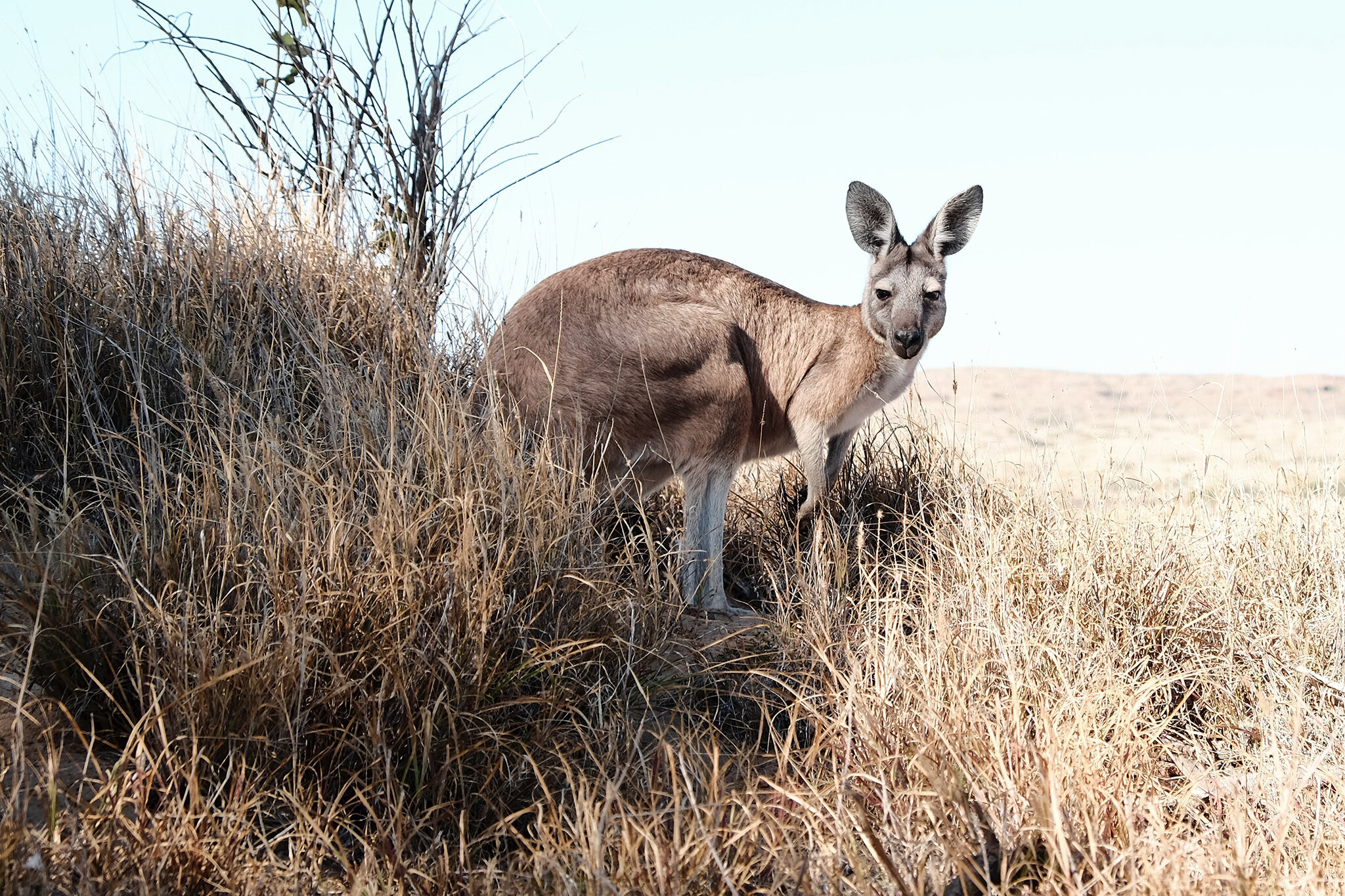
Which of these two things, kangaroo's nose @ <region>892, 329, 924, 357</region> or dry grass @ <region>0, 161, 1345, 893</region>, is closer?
dry grass @ <region>0, 161, 1345, 893</region>

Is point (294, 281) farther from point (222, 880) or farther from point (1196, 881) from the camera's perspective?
point (1196, 881)

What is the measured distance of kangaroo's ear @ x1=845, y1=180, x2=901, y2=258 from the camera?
561 cm

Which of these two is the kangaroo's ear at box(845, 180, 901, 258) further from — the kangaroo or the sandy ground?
the sandy ground

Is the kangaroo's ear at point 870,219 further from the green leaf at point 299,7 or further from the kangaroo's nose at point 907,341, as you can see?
the green leaf at point 299,7

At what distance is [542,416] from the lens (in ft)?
15.5

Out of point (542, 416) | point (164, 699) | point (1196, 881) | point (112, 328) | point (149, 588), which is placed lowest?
point (1196, 881)

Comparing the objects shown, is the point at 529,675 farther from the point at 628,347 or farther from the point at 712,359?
the point at 712,359

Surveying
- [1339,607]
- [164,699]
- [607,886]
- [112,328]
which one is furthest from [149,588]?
[1339,607]

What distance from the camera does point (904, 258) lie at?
5.68m

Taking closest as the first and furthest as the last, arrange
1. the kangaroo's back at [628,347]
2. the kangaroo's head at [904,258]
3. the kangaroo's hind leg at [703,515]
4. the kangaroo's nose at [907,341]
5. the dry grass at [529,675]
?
1. the dry grass at [529,675]
2. the kangaroo's back at [628,347]
3. the kangaroo's hind leg at [703,515]
4. the kangaroo's nose at [907,341]
5. the kangaroo's head at [904,258]

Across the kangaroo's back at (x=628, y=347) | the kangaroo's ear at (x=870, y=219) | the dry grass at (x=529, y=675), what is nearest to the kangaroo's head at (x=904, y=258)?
the kangaroo's ear at (x=870, y=219)

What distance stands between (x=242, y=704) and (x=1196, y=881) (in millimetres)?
2500

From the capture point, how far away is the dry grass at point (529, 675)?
2648 millimetres

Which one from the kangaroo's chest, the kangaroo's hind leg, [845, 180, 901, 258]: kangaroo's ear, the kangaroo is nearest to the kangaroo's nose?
the kangaroo
